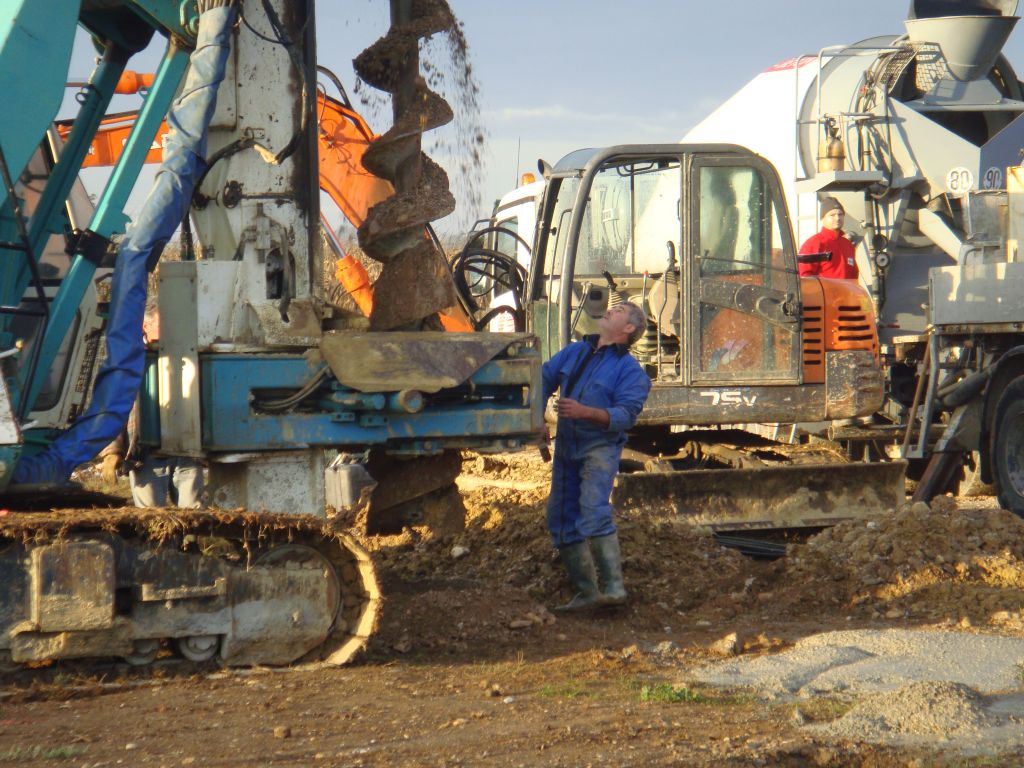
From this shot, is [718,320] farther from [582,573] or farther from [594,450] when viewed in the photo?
[582,573]

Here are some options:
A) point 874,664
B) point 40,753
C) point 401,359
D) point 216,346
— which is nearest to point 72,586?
point 40,753

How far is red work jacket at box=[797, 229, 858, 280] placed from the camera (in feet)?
37.0

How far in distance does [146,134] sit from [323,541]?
1.85 m

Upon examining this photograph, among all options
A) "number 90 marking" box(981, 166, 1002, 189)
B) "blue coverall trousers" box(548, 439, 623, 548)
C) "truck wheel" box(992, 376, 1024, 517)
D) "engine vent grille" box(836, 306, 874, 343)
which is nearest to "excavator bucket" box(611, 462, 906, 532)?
"engine vent grille" box(836, 306, 874, 343)

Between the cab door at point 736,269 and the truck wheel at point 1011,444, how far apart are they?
6.18 feet

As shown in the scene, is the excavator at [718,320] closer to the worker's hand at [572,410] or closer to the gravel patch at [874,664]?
the worker's hand at [572,410]

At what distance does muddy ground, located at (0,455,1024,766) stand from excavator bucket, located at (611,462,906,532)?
257mm

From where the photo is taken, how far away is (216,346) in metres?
5.81

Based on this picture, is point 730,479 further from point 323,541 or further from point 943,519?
point 323,541

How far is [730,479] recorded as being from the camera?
9.02 meters

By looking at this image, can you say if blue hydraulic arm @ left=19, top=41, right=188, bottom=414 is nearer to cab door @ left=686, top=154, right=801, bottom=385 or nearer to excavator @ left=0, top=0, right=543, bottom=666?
excavator @ left=0, top=0, right=543, bottom=666

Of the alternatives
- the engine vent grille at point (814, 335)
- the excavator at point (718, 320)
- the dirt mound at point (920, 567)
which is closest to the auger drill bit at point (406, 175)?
the excavator at point (718, 320)

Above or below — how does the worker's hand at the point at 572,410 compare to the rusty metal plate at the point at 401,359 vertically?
below

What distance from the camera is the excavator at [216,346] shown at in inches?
205
